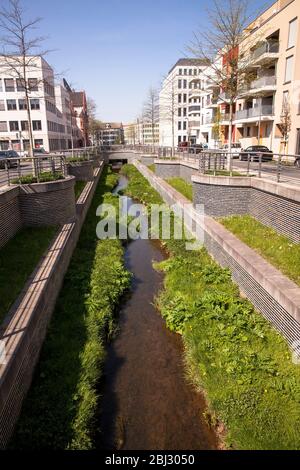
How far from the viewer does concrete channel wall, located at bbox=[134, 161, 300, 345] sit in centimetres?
629

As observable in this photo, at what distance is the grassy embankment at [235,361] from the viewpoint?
199 inches

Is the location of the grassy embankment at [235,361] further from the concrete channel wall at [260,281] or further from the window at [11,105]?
the window at [11,105]

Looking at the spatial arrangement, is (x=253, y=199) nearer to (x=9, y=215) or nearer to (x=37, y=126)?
(x=9, y=215)

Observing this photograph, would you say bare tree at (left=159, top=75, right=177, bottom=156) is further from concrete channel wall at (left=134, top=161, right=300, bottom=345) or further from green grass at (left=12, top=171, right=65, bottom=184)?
concrete channel wall at (left=134, top=161, right=300, bottom=345)

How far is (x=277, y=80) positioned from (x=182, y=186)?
55.6 feet

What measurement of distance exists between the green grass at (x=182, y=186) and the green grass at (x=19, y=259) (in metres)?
8.96

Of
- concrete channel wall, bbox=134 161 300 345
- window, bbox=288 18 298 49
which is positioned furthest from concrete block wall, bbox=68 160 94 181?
window, bbox=288 18 298 49

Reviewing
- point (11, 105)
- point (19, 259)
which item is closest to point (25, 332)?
point (19, 259)

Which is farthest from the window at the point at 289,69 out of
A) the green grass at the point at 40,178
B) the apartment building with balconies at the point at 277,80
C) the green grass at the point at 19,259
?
the green grass at the point at 19,259

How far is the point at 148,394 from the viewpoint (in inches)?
254

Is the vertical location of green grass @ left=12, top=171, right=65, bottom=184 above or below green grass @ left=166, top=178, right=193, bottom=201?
above

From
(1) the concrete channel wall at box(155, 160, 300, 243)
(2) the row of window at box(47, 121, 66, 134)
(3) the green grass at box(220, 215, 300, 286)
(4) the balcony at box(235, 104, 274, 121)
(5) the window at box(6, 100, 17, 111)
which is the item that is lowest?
(3) the green grass at box(220, 215, 300, 286)

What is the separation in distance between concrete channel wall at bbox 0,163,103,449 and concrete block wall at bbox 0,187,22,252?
1564 mm

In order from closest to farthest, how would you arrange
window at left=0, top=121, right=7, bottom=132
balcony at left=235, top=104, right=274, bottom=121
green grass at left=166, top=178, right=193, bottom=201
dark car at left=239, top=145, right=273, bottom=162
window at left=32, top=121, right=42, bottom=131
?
dark car at left=239, top=145, right=273, bottom=162
green grass at left=166, top=178, right=193, bottom=201
balcony at left=235, top=104, right=274, bottom=121
window at left=0, top=121, right=7, bottom=132
window at left=32, top=121, right=42, bottom=131
